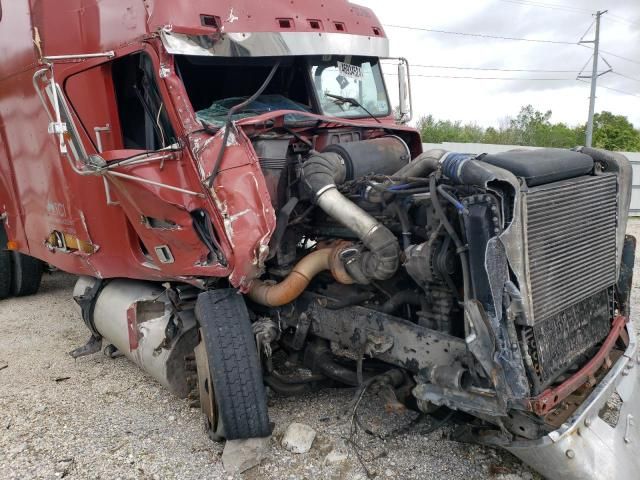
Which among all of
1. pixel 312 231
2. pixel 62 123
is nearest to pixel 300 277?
pixel 312 231

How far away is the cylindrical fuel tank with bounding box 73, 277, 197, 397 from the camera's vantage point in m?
3.88

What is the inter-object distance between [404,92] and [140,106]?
231 cm

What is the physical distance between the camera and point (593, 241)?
3031 mm

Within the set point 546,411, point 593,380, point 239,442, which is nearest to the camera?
point 546,411

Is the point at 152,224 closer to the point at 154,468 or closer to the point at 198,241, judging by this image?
the point at 198,241

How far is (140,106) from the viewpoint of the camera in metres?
3.90

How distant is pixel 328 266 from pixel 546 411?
144 centimetres

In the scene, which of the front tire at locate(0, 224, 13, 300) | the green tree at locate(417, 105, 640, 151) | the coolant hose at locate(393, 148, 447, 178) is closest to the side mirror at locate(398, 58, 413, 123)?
the coolant hose at locate(393, 148, 447, 178)

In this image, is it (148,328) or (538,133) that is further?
(538,133)

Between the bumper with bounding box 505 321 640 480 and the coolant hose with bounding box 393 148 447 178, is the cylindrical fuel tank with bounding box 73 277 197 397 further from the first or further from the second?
the bumper with bounding box 505 321 640 480

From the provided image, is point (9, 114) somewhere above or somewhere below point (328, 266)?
above

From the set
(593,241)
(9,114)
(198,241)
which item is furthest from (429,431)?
(9,114)

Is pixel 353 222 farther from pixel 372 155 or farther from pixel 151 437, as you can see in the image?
pixel 151 437

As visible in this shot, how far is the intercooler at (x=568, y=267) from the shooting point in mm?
2639
